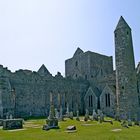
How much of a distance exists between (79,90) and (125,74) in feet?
35.4

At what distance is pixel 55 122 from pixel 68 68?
3643 cm

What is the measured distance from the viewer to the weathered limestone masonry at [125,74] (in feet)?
109

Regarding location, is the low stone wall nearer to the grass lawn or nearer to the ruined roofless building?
the grass lawn

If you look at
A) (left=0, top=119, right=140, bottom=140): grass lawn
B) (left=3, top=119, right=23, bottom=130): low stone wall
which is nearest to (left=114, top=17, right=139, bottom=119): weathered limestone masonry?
(left=0, top=119, right=140, bottom=140): grass lawn

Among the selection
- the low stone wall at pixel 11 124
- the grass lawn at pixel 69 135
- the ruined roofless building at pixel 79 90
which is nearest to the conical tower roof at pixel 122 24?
the ruined roofless building at pixel 79 90

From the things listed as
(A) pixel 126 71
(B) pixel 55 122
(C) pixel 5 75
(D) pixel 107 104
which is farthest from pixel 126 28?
(B) pixel 55 122

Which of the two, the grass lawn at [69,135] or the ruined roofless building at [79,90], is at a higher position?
the ruined roofless building at [79,90]

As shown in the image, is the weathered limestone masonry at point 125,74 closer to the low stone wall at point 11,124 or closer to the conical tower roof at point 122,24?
the conical tower roof at point 122,24

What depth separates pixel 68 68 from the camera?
55594mm

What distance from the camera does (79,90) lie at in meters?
42.7

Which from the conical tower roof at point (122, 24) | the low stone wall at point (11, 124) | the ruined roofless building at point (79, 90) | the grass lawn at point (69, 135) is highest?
the conical tower roof at point (122, 24)

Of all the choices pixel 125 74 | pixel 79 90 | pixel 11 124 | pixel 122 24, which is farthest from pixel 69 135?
pixel 79 90

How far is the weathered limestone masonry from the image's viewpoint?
109ft

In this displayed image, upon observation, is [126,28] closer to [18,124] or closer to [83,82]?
[83,82]
